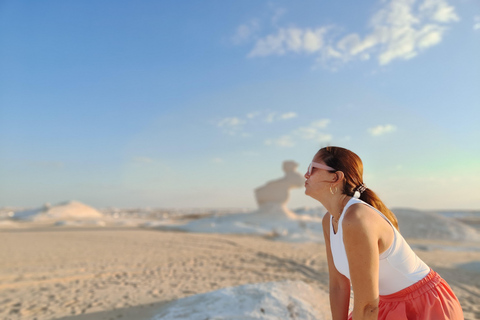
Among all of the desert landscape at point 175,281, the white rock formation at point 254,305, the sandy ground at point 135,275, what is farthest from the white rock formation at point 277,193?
the white rock formation at point 254,305

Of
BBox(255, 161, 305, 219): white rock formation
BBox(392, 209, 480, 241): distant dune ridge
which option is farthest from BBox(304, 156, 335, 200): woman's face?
BBox(392, 209, 480, 241): distant dune ridge

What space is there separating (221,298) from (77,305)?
2688 mm

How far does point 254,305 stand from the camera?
3.83m

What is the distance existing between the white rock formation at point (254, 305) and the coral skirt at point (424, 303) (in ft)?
7.49

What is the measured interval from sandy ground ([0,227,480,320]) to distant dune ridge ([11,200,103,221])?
79.2 feet

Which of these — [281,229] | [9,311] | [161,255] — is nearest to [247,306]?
[9,311]

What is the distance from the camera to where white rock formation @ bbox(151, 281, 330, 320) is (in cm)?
369

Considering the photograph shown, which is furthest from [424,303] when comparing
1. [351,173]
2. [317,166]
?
[317,166]

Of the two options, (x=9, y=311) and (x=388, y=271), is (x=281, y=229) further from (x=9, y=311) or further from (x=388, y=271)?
(x=388, y=271)

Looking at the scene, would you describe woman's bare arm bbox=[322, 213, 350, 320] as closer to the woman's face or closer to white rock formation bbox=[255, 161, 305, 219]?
→ the woman's face

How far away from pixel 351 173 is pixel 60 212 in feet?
130

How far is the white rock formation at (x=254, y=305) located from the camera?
12.1 feet

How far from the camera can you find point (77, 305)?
4.98 m

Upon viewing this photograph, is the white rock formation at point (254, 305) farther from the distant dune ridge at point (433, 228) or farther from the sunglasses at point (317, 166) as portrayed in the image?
the distant dune ridge at point (433, 228)
